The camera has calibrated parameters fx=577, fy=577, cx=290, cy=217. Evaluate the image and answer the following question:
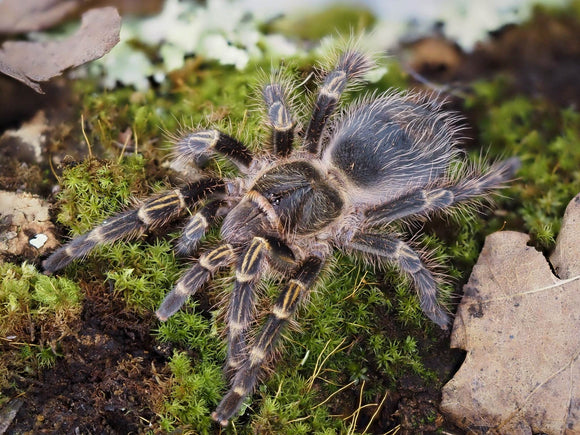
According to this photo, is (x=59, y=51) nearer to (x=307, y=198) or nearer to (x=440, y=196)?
(x=307, y=198)

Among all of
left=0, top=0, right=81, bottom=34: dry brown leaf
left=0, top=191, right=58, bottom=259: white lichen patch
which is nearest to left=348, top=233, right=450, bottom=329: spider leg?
left=0, top=191, right=58, bottom=259: white lichen patch

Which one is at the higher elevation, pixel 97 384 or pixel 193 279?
pixel 193 279

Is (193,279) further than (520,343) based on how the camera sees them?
No

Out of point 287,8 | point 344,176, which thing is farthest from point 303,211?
point 287,8

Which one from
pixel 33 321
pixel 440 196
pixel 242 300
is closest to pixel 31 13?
pixel 33 321

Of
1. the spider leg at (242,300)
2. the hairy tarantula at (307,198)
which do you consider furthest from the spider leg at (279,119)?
the spider leg at (242,300)

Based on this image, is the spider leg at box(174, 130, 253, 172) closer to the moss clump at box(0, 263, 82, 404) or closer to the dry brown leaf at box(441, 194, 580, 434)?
the moss clump at box(0, 263, 82, 404)

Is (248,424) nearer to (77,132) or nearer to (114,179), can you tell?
(114,179)
